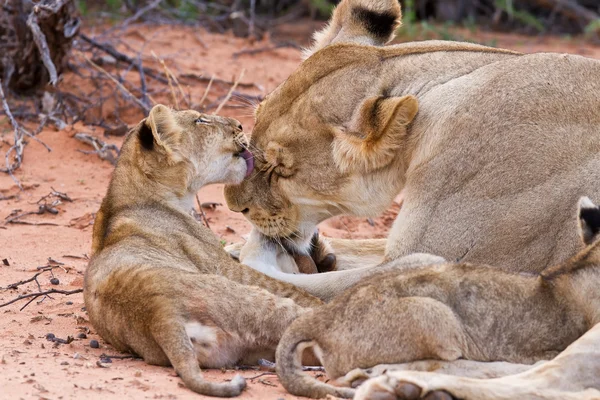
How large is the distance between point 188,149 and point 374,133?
133 cm

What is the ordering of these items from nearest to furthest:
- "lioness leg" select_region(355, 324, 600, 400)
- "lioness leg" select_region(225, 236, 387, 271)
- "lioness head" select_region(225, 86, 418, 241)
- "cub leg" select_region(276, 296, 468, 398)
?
"lioness leg" select_region(355, 324, 600, 400) → "cub leg" select_region(276, 296, 468, 398) → "lioness head" select_region(225, 86, 418, 241) → "lioness leg" select_region(225, 236, 387, 271)

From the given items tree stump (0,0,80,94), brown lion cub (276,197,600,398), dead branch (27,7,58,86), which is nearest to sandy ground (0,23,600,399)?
brown lion cub (276,197,600,398)

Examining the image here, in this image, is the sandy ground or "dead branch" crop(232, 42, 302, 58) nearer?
the sandy ground

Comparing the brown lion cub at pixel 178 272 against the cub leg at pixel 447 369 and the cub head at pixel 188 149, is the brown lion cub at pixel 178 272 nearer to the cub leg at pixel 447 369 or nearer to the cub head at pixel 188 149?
the cub head at pixel 188 149

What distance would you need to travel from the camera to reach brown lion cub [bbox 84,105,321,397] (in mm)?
5102

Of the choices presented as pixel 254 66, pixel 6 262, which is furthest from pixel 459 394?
pixel 254 66

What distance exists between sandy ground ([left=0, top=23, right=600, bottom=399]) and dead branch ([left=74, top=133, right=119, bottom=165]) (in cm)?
7

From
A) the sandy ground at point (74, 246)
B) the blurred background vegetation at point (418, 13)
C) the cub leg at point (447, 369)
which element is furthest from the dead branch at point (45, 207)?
the blurred background vegetation at point (418, 13)

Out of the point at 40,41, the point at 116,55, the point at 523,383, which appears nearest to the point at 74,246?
the point at 40,41

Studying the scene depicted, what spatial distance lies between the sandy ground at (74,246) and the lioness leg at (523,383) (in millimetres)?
591

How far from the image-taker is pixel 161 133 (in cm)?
642

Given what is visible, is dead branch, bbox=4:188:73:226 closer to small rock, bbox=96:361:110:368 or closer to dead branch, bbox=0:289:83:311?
dead branch, bbox=0:289:83:311

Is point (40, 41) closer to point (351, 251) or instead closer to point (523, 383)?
point (351, 251)

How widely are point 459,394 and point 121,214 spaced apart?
2.54 meters
